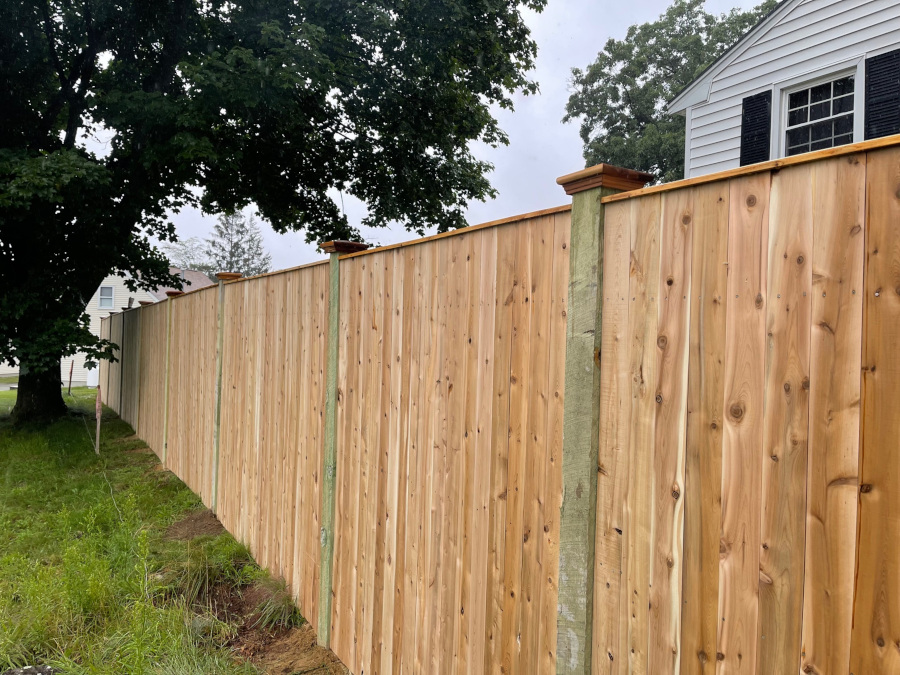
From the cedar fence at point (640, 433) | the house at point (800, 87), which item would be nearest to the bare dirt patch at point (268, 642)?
the cedar fence at point (640, 433)

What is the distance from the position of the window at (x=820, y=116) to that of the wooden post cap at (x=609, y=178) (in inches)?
248

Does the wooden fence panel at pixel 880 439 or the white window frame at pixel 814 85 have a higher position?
the white window frame at pixel 814 85

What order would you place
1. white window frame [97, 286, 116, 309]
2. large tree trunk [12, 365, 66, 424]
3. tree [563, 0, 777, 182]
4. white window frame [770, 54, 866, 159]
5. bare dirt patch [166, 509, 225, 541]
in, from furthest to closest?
white window frame [97, 286, 116, 309], tree [563, 0, 777, 182], large tree trunk [12, 365, 66, 424], white window frame [770, 54, 866, 159], bare dirt patch [166, 509, 225, 541]

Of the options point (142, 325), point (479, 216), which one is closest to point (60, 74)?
point (142, 325)

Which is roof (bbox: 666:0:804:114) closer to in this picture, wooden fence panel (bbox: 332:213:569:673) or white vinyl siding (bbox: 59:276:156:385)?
wooden fence panel (bbox: 332:213:569:673)

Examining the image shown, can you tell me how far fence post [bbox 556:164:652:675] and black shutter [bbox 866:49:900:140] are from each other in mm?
5915

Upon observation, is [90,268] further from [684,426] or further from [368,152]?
[684,426]

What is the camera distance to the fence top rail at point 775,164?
1.23 m

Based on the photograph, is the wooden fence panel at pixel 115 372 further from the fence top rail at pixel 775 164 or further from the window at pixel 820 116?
the fence top rail at pixel 775 164

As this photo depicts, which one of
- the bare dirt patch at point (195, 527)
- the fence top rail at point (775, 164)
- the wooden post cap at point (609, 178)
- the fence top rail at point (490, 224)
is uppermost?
the wooden post cap at point (609, 178)

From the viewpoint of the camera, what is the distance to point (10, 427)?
11.5 m

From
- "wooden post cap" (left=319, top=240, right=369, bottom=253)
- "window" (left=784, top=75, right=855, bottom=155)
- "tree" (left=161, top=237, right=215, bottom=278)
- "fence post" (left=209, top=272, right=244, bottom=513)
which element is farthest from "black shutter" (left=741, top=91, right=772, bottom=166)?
"tree" (left=161, top=237, right=215, bottom=278)

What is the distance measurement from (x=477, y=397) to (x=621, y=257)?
824mm

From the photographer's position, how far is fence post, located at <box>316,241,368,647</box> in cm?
364
